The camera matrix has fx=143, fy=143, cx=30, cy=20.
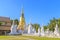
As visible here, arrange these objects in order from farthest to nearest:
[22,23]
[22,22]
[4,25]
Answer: [22,22], [22,23], [4,25]

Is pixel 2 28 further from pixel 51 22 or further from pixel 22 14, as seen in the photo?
pixel 51 22

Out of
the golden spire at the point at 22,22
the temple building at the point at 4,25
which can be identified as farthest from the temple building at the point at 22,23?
the temple building at the point at 4,25

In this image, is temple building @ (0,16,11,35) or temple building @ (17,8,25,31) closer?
temple building @ (0,16,11,35)

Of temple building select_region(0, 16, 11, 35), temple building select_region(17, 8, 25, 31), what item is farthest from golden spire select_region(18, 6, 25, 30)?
temple building select_region(0, 16, 11, 35)

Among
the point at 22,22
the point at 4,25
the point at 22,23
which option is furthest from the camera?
the point at 22,22

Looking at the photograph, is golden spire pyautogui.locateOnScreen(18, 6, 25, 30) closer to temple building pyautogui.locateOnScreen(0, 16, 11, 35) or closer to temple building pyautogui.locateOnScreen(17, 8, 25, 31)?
temple building pyautogui.locateOnScreen(17, 8, 25, 31)

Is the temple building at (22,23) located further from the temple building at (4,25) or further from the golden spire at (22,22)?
the temple building at (4,25)

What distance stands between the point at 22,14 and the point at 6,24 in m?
7.46

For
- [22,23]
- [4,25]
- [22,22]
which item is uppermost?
[22,22]

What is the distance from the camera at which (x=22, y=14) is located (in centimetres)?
5647

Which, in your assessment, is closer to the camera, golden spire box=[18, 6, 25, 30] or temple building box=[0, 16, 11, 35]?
temple building box=[0, 16, 11, 35]

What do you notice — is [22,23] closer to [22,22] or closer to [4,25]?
[22,22]

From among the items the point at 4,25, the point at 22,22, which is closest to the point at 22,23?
the point at 22,22

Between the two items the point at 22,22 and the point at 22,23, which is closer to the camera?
the point at 22,23
